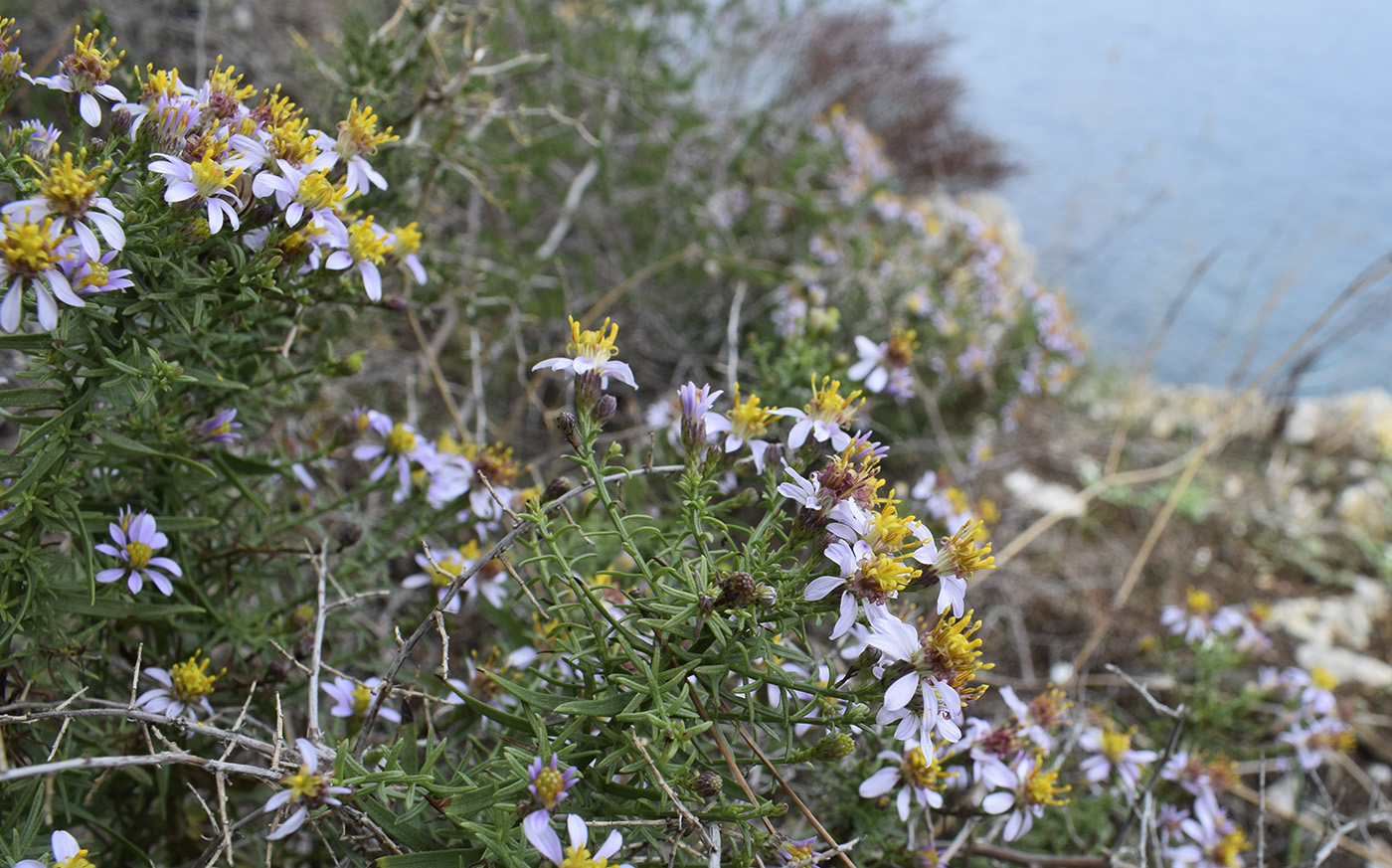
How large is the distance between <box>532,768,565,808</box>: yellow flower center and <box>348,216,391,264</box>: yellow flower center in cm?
71

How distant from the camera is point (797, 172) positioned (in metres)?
3.92

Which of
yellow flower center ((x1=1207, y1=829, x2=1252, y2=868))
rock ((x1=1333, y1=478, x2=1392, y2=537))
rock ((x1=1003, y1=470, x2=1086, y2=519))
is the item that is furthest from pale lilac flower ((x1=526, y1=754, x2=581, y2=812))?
rock ((x1=1333, y1=478, x2=1392, y2=537))

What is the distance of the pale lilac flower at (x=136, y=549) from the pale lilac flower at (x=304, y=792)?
415mm

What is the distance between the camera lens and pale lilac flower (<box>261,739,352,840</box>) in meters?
0.93

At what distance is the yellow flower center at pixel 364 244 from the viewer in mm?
1202

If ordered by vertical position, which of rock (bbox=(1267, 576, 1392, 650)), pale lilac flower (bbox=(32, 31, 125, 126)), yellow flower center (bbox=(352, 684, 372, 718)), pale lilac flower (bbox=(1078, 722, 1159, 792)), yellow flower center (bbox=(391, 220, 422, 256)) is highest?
pale lilac flower (bbox=(32, 31, 125, 126))

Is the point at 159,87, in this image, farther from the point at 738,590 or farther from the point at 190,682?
the point at 738,590

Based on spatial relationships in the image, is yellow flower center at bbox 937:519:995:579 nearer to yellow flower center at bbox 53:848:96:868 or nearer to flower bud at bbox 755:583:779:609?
flower bud at bbox 755:583:779:609

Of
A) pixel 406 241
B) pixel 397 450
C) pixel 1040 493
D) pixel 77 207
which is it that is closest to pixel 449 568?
pixel 397 450

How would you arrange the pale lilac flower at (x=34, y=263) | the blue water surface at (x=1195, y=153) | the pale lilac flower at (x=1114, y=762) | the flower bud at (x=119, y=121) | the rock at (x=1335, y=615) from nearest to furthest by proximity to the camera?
the pale lilac flower at (x=34, y=263) → the flower bud at (x=119, y=121) → the pale lilac flower at (x=1114, y=762) → the rock at (x=1335, y=615) → the blue water surface at (x=1195, y=153)

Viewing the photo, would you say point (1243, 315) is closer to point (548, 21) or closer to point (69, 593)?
point (548, 21)

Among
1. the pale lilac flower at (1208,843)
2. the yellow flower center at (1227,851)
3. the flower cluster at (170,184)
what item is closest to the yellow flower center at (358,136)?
the flower cluster at (170,184)

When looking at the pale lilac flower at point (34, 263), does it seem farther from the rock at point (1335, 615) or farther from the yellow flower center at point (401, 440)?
the rock at point (1335, 615)

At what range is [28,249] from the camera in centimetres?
92
